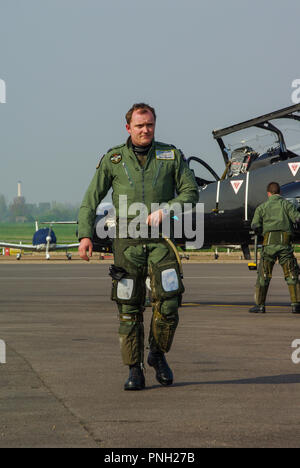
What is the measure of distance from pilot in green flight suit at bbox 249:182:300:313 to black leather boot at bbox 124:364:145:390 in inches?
260

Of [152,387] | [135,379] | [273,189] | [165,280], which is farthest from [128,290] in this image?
[273,189]

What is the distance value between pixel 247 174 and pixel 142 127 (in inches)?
397

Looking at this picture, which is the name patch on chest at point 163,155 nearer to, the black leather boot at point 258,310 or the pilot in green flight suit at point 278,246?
the pilot in green flight suit at point 278,246

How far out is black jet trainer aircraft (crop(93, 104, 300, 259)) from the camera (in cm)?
1612

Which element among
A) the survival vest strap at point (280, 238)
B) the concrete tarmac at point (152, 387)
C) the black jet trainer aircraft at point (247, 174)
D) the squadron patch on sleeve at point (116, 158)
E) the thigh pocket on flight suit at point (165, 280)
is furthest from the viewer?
the black jet trainer aircraft at point (247, 174)

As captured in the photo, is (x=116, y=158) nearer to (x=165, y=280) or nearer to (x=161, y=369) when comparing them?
(x=165, y=280)

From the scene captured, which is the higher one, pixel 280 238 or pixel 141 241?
pixel 141 241

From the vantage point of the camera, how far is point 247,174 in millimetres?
16531

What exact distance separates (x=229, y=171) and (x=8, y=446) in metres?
13.0

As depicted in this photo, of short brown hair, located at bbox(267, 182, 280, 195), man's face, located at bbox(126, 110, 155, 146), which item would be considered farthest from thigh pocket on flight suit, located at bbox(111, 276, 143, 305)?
short brown hair, located at bbox(267, 182, 280, 195)

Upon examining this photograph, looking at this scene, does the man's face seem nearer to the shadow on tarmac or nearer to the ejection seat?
the shadow on tarmac

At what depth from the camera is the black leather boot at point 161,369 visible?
6.53m

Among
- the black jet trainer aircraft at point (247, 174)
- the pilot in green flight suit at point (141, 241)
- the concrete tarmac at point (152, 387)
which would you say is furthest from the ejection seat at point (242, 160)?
the pilot in green flight suit at point (141, 241)
